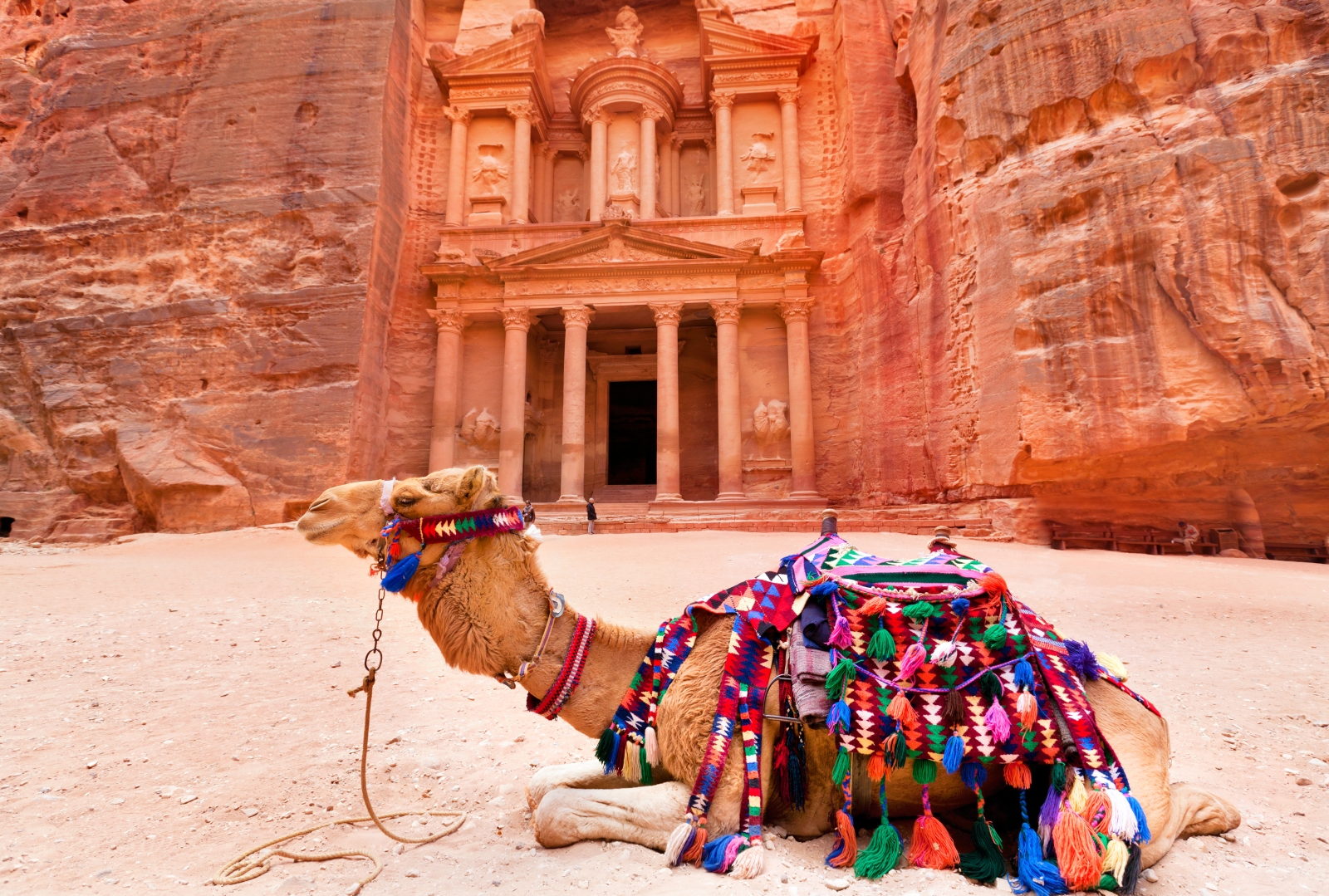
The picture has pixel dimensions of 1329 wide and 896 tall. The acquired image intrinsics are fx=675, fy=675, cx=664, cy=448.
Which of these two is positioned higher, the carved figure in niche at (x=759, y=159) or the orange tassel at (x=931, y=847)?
the carved figure in niche at (x=759, y=159)

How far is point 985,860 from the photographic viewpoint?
2338 millimetres

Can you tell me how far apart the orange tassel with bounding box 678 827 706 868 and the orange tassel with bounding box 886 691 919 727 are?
0.78 meters

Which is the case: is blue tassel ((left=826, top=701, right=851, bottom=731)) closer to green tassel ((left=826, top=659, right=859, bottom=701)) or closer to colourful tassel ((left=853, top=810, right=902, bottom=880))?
green tassel ((left=826, top=659, right=859, bottom=701))

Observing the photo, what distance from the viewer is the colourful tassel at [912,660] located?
2406mm

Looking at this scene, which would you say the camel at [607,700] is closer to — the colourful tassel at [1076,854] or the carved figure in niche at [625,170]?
the colourful tassel at [1076,854]

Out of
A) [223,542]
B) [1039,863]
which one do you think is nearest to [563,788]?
[1039,863]

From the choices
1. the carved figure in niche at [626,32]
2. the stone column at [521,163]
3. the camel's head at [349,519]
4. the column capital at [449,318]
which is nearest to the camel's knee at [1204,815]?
the camel's head at [349,519]

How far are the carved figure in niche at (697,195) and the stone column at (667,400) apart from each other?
5617mm

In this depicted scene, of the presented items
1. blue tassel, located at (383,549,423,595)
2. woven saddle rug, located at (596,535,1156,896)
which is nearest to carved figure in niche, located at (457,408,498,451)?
blue tassel, located at (383,549,423,595)

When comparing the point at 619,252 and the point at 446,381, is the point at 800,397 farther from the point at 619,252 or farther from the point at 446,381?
the point at 446,381

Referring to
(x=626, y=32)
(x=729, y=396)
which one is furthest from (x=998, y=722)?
(x=626, y=32)

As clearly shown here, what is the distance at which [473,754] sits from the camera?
151 inches

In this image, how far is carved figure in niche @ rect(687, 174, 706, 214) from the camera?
2384 centimetres

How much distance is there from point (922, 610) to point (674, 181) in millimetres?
23794
